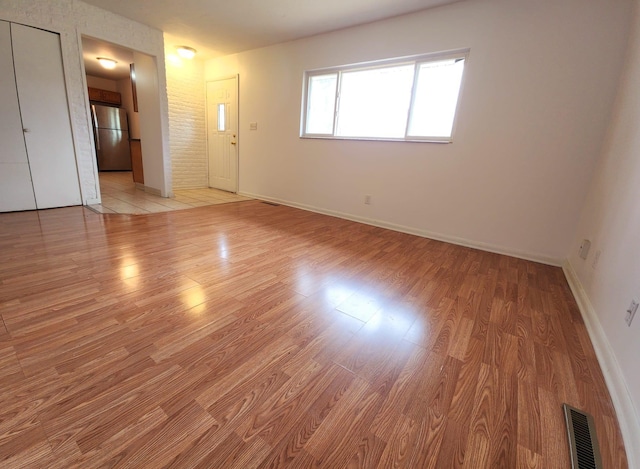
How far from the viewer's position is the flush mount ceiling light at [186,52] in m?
4.64

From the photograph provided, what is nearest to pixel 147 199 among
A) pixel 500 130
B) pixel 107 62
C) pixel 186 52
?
pixel 186 52

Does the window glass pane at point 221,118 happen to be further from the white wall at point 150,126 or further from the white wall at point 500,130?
the white wall at point 500,130

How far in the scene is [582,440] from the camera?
0.97 metres

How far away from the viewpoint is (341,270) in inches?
91.9

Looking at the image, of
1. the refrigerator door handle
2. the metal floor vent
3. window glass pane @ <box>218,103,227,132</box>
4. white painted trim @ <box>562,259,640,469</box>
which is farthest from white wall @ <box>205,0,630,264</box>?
the refrigerator door handle

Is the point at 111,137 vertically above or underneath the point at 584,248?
above

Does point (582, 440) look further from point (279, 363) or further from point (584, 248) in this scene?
point (584, 248)

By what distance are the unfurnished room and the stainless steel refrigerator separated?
250 centimetres

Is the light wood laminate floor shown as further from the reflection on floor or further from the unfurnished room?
the reflection on floor

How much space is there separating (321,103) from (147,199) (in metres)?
3.22

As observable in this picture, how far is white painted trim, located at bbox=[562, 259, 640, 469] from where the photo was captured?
37.2 inches

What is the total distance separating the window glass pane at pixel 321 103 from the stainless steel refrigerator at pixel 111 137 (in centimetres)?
657

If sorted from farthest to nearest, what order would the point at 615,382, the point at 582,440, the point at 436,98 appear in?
the point at 436,98, the point at 615,382, the point at 582,440

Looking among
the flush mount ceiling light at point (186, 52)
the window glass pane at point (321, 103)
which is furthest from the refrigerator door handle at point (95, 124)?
the window glass pane at point (321, 103)
